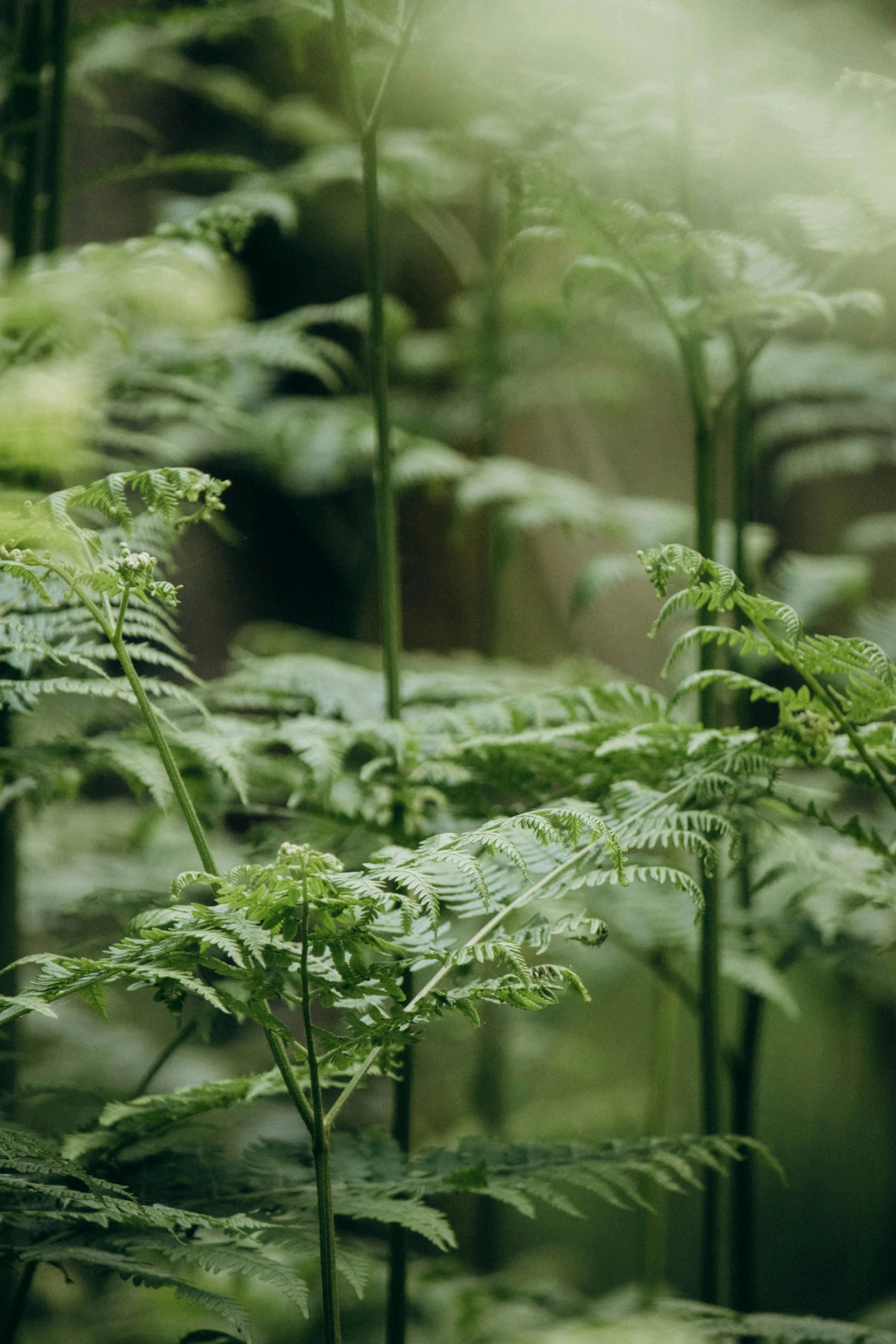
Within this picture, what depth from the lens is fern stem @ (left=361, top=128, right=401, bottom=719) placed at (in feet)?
3.38

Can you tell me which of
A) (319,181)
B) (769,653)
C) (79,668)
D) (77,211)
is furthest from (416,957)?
(77,211)

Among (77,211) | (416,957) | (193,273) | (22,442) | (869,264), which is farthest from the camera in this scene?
(77,211)

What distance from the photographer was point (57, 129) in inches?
49.4

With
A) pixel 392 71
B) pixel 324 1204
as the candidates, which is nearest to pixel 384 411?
pixel 392 71

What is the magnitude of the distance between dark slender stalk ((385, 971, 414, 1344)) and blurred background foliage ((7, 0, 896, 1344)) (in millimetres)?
177

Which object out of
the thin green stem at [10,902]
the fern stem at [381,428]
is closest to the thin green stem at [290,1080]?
the fern stem at [381,428]

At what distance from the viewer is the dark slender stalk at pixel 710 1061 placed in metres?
1.07

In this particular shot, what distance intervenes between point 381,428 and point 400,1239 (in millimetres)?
875

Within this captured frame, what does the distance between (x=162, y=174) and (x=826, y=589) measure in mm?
2344

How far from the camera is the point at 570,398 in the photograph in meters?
2.38

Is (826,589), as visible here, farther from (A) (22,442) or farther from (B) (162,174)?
(B) (162,174)

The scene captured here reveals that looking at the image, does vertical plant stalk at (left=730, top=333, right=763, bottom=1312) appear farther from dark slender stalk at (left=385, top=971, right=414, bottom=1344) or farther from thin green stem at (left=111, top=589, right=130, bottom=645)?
thin green stem at (left=111, top=589, right=130, bottom=645)

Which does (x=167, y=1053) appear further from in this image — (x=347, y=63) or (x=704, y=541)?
(x=347, y=63)

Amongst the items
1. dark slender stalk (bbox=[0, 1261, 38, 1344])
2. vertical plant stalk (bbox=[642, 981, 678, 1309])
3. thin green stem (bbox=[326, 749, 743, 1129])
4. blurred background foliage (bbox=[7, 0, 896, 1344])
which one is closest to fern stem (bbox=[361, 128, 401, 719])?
blurred background foliage (bbox=[7, 0, 896, 1344])
